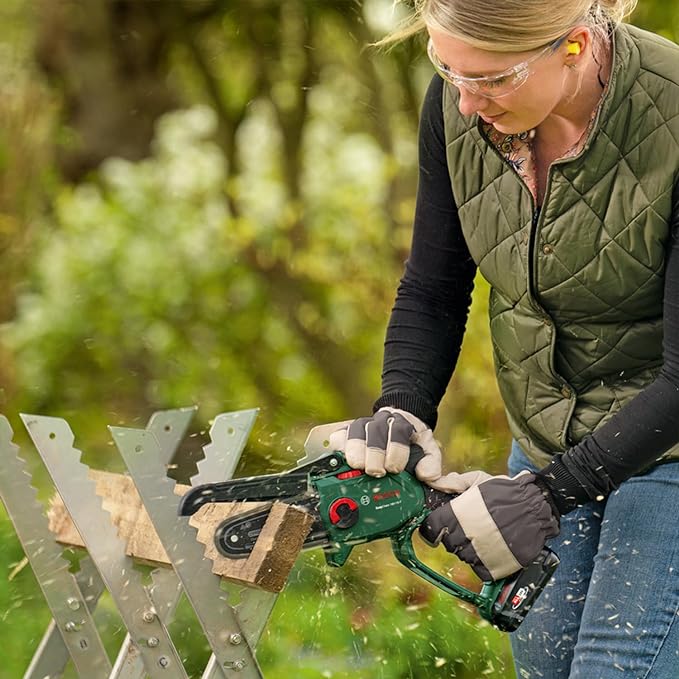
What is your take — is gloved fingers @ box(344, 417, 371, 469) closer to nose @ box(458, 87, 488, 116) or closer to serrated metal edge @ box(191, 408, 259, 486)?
serrated metal edge @ box(191, 408, 259, 486)

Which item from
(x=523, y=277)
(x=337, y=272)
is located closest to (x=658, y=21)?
(x=337, y=272)

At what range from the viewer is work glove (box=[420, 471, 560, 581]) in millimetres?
2240

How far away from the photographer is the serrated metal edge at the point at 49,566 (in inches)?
100

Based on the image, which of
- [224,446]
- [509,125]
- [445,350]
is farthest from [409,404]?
[509,125]

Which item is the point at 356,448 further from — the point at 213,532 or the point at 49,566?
the point at 49,566

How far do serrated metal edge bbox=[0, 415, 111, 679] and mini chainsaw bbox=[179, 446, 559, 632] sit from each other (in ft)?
1.66

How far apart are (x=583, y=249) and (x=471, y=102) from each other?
36 cm

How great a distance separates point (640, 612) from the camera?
225 cm

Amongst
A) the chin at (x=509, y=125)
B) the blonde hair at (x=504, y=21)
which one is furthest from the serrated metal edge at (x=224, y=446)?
the blonde hair at (x=504, y=21)

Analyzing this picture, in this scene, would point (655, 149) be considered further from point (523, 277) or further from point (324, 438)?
point (324, 438)

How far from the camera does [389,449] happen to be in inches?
92.7

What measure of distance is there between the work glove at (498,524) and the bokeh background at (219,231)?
2213 millimetres

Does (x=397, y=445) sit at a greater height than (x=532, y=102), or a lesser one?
lesser

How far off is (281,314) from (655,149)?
392cm
